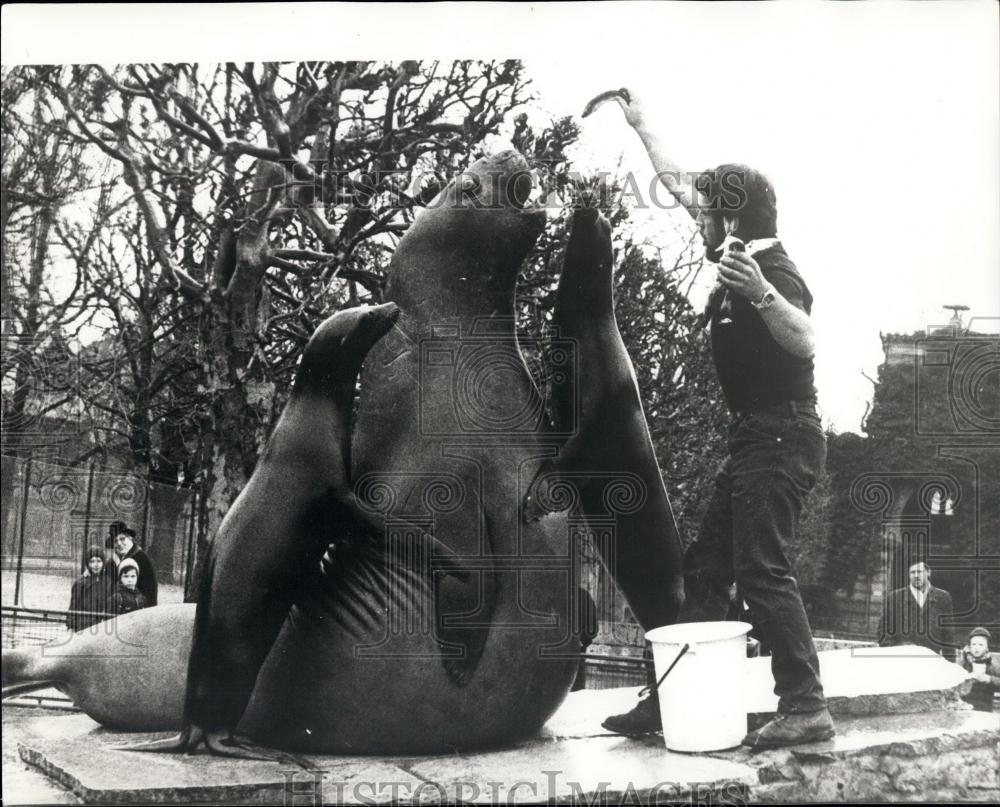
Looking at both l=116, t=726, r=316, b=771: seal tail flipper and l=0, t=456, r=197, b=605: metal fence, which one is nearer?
l=116, t=726, r=316, b=771: seal tail flipper

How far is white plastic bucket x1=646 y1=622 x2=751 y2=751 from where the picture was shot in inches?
186

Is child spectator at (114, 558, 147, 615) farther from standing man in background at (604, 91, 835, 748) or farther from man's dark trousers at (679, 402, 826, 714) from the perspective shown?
man's dark trousers at (679, 402, 826, 714)

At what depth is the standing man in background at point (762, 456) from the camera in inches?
191

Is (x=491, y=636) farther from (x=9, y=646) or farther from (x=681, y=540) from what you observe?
(x=9, y=646)

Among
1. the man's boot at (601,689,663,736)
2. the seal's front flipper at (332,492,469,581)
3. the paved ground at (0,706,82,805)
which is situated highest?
the seal's front flipper at (332,492,469,581)

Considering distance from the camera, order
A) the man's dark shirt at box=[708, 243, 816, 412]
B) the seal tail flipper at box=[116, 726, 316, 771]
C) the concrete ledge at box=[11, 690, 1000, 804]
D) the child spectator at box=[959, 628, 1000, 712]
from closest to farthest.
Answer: the concrete ledge at box=[11, 690, 1000, 804] → the seal tail flipper at box=[116, 726, 316, 771] → the man's dark shirt at box=[708, 243, 816, 412] → the child spectator at box=[959, 628, 1000, 712]

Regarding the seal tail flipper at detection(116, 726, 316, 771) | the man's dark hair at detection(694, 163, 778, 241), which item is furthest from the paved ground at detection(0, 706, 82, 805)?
the man's dark hair at detection(694, 163, 778, 241)

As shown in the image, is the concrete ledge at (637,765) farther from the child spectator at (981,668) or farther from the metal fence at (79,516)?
the metal fence at (79,516)

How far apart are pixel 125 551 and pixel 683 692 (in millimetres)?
2431

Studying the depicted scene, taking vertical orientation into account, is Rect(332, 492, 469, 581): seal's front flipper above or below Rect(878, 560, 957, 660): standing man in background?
above

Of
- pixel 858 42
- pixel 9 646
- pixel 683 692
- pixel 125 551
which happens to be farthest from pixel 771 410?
pixel 9 646

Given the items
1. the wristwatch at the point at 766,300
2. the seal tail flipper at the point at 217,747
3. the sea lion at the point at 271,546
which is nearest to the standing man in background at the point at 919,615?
the wristwatch at the point at 766,300

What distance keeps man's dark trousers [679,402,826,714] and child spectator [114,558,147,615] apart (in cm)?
233
